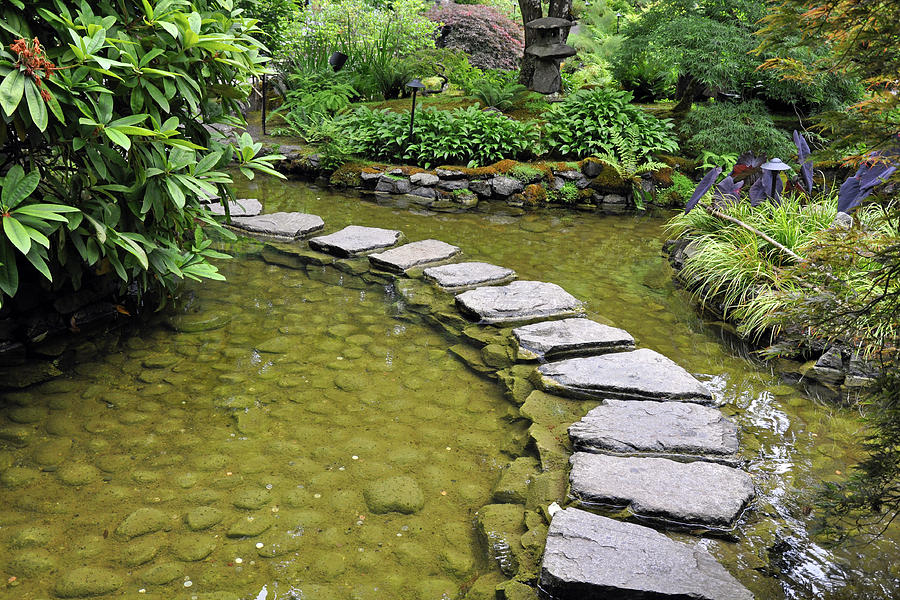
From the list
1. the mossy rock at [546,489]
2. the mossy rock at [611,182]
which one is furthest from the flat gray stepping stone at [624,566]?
the mossy rock at [611,182]

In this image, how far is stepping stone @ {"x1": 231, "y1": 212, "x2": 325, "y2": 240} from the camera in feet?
18.8

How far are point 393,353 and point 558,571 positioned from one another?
1.95 metres

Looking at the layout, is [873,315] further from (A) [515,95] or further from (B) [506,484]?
(A) [515,95]

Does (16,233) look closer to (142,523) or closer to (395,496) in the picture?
(142,523)

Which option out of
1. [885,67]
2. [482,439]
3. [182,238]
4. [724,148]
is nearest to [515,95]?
[724,148]

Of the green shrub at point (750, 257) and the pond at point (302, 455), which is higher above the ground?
the green shrub at point (750, 257)

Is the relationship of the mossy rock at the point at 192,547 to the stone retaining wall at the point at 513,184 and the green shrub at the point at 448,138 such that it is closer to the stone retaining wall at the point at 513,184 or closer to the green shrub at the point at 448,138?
the stone retaining wall at the point at 513,184

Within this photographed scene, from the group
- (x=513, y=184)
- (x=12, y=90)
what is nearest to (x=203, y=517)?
(x=12, y=90)

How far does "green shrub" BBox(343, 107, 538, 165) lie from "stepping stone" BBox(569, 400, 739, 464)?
5875mm

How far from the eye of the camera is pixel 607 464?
107 inches

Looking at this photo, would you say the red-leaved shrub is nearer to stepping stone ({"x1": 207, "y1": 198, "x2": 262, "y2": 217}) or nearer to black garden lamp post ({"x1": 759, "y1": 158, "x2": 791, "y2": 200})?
stepping stone ({"x1": 207, "y1": 198, "x2": 262, "y2": 217})

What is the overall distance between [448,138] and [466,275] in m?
4.29

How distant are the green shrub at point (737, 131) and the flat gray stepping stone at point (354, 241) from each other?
5230 mm

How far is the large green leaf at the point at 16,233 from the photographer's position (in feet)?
8.56
